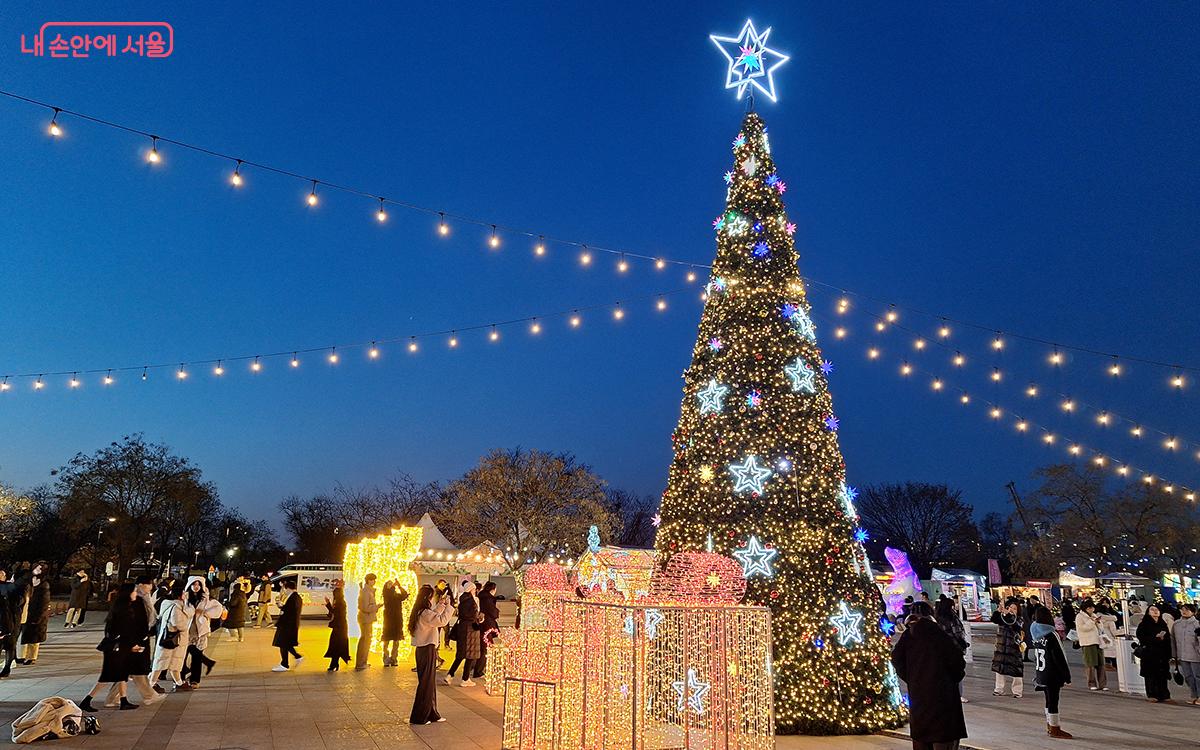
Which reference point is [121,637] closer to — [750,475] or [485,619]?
[485,619]

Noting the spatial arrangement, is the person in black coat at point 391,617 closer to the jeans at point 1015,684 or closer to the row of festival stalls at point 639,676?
the row of festival stalls at point 639,676

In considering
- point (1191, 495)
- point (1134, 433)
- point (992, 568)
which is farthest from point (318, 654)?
point (992, 568)

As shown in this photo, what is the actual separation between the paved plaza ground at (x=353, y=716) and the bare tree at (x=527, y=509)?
19.6 meters

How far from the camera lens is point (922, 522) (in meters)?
48.7

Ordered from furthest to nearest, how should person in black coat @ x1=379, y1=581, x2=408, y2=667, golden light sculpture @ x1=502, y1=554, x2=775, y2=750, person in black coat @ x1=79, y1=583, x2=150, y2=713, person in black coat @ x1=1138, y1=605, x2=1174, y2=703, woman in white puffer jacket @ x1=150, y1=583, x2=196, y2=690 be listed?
person in black coat @ x1=379, y1=581, x2=408, y2=667 → person in black coat @ x1=1138, y1=605, x2=1174, y2=703 → woman in white puffer jacket @ x1=150, y1=583, x2=196, y2=690 → person in black coat @ x1=79, y1=583, x2=150, y2=713 → golden light sculpture @ x1=502, y1=554, x2=775, y2=750

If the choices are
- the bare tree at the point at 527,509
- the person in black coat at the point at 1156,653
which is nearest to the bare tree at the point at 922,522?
the bare tree at the point at 527,509

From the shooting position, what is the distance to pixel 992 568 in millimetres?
34625

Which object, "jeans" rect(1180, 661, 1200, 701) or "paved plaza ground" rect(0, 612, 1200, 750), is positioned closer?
"paved plaza ground" rect(0, 612, 1200, 750)

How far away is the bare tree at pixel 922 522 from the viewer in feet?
158

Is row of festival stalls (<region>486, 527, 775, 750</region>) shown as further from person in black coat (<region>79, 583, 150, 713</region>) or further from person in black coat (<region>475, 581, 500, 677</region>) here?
person in black coat (<region>475, 581, 500, 677</region>)

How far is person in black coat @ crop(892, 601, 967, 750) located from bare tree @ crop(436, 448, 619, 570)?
88.9ft

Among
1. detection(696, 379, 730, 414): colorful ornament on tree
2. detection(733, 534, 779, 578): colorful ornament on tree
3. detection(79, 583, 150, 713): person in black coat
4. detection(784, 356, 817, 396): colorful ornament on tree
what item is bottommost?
detection(79, 583, 150, 713): person in black coat

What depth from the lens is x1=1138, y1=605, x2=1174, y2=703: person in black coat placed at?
11195 mm

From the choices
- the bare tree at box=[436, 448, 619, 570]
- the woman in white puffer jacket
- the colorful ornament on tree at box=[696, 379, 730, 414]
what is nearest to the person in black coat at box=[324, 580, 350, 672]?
the woman in white puffer jacket
